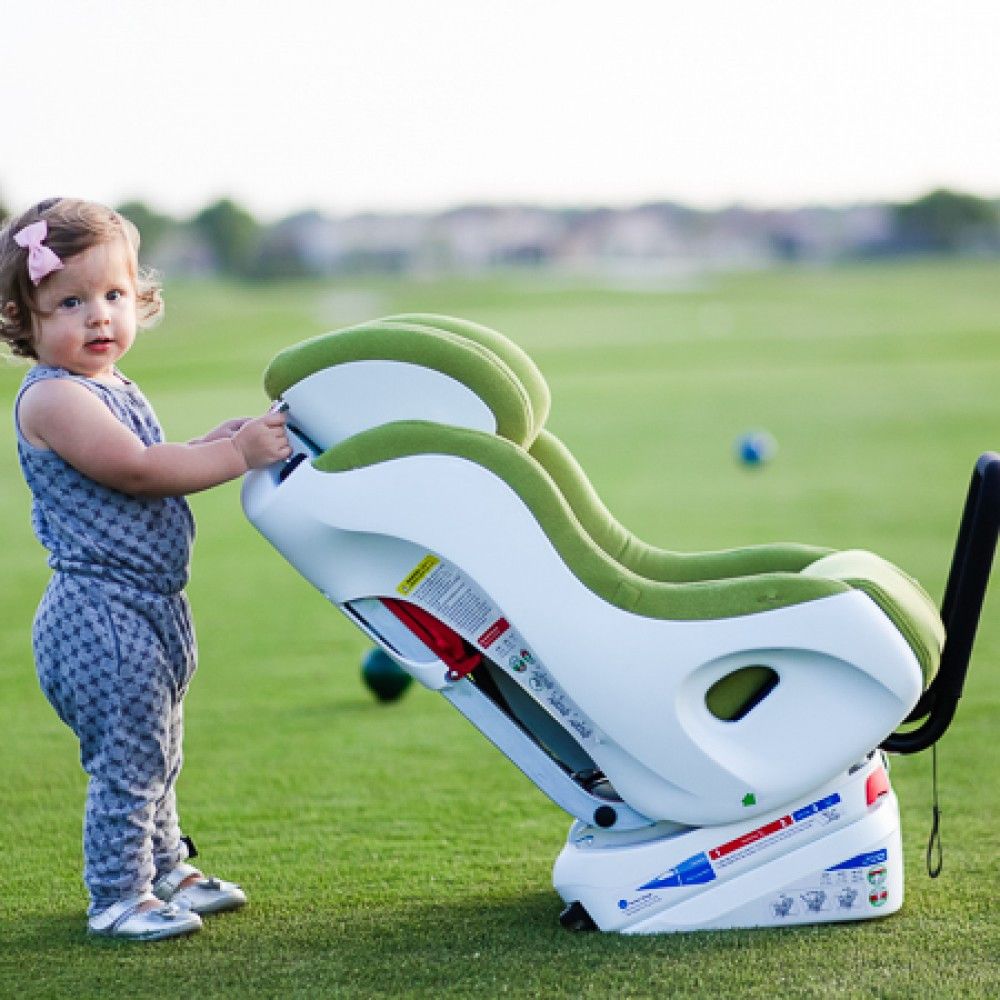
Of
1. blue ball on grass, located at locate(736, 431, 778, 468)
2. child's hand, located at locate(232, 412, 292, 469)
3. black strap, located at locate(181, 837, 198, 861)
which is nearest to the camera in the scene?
child's hand, located at locate(232, 412, 292, 469)

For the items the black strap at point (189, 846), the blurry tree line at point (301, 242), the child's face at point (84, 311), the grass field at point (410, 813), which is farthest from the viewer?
the blurry tree line at point (301, 242)

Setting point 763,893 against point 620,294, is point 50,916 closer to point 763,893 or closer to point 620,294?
point 763,893

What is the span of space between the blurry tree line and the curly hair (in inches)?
1835

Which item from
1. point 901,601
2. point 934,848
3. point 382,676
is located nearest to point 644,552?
point 901,601

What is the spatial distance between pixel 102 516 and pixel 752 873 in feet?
4.53

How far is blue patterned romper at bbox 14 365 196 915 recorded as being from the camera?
3129 millimetres

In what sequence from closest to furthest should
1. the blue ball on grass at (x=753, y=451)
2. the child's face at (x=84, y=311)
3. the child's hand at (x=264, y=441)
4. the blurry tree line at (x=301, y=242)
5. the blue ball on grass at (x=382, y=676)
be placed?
the child's hand at (x=264, y=441) → the child's face at (x=84, y=311) → the blue ball on grass at (x=382, y=676) → the blue ball on grass at (x=753, y=451) → the blurry tree line at (x=301, y=242)

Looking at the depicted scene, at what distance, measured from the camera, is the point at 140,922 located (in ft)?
10.2

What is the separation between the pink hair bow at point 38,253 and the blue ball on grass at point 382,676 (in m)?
2.26

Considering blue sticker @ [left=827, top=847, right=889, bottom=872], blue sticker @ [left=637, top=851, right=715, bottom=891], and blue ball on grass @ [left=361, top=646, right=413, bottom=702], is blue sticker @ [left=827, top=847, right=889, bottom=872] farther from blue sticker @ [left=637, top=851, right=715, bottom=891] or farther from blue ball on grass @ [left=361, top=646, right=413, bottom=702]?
blue ball on grass @ [left=361, top=646, right=413, bottom=702]

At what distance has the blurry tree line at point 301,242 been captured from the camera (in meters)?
65.0

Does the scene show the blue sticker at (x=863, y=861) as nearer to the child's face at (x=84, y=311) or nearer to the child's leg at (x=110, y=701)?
the child's leg at (x=110, y=701)

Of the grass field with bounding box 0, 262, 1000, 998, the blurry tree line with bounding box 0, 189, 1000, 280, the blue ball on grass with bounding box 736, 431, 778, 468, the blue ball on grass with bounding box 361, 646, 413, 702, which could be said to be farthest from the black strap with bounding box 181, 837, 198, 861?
the blurry tree line with bounding box 0, 189, 1000, 280

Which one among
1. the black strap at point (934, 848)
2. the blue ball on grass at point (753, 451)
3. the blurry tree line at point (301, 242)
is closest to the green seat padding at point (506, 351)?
the black strap at point (934, 848)
